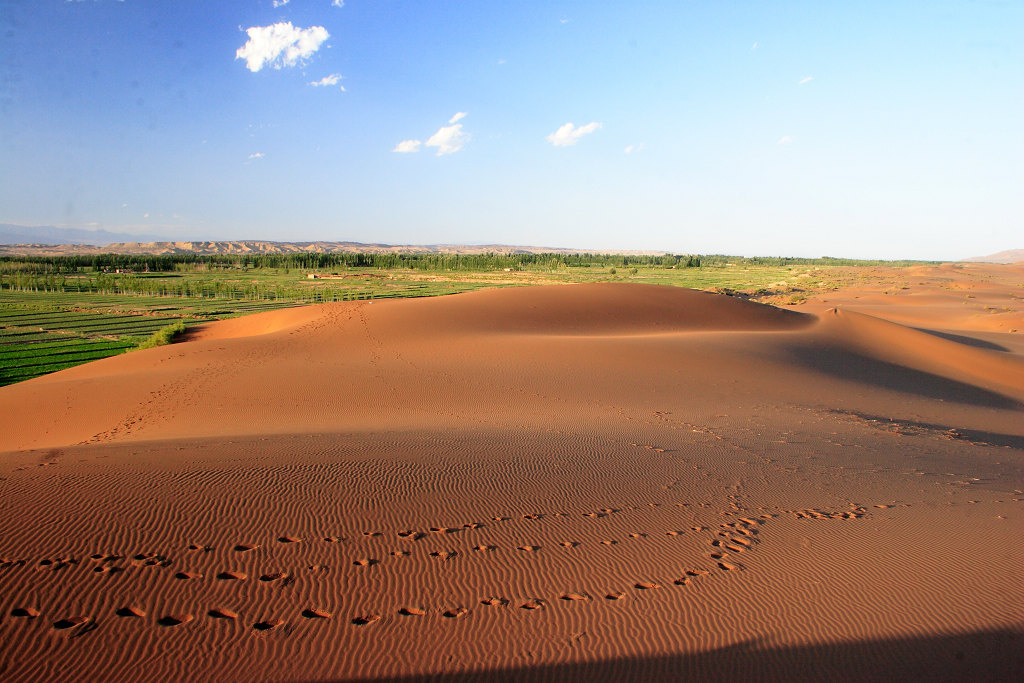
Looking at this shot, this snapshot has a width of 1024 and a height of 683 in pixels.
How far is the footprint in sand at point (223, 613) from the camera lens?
12.9 feet

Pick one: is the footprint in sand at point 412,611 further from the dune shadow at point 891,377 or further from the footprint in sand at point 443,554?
the dune shadow at point 891,377

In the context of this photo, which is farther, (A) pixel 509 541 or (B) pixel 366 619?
(A) pixel 509 541

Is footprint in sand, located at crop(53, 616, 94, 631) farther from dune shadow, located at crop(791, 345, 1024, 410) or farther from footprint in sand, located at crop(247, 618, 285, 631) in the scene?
dune shadow, located at crop(791, 345, 1024, 410)

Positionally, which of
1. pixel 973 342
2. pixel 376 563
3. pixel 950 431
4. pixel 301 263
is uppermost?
pixel 376 563

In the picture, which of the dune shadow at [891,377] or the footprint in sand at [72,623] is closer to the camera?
the footprint in sand at [72,623]

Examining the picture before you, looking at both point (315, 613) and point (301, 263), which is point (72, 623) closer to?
point (315, 613)

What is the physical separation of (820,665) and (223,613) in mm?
4028

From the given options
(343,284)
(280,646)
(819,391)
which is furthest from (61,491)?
(343,284)

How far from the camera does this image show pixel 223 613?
3.97m

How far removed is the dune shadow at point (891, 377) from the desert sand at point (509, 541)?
3699 mm

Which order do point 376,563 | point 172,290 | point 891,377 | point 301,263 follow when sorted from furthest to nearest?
point 301,263 → point 172,290 → point 891,377 → point 376,563

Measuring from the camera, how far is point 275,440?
8727 millimetres

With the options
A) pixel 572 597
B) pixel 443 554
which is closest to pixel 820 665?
pixel 572 597

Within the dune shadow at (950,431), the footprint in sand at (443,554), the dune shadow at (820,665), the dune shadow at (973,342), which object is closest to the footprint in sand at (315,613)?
the dune shadow at (820,665)
